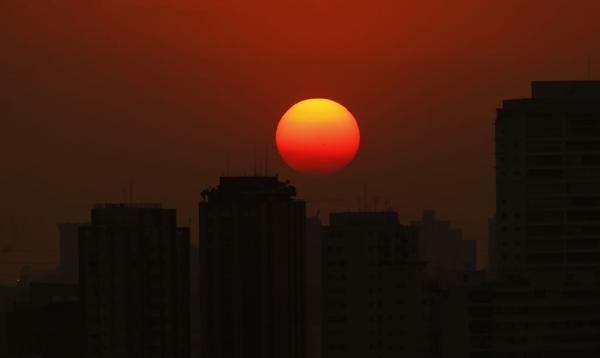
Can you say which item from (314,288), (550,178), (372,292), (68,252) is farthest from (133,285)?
(550,178)

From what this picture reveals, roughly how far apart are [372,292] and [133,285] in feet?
27.6

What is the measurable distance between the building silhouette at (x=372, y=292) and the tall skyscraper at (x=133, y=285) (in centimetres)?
517

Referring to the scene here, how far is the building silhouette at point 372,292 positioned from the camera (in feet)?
175

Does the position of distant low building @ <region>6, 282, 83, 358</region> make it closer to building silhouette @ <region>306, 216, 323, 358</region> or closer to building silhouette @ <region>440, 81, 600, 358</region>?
building silhouette @ <region>306, 216, 323, 358</region>

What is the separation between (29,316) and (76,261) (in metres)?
3.27

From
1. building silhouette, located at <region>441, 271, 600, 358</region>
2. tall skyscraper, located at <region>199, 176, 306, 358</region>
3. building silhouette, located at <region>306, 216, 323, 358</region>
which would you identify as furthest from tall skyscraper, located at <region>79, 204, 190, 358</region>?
building silhouette, located at <region>441, 271, 600, 358</region>

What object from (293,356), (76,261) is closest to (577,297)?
(293,356)

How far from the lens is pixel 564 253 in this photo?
5409 centimetres

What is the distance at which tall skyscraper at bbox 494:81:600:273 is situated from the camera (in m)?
53.5

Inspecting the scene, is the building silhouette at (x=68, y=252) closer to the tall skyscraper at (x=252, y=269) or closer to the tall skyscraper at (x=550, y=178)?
the tall skyscraper at (x=252, y=269)

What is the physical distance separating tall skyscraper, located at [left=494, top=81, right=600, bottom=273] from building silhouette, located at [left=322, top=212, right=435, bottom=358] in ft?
10.8

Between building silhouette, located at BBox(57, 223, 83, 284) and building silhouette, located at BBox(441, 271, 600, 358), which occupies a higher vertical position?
building silhouette, located at BBox(57, 223, 83, 284)

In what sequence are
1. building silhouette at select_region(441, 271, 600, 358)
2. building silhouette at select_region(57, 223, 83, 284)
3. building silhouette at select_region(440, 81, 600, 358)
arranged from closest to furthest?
building silhouette at select_region(441, 271, 600, 358), building silhouette at select_region(440, 81, 600, 358), building silhouette at select_region(57, 223, 83, 284)

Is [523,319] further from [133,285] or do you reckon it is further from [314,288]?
[314,288]
